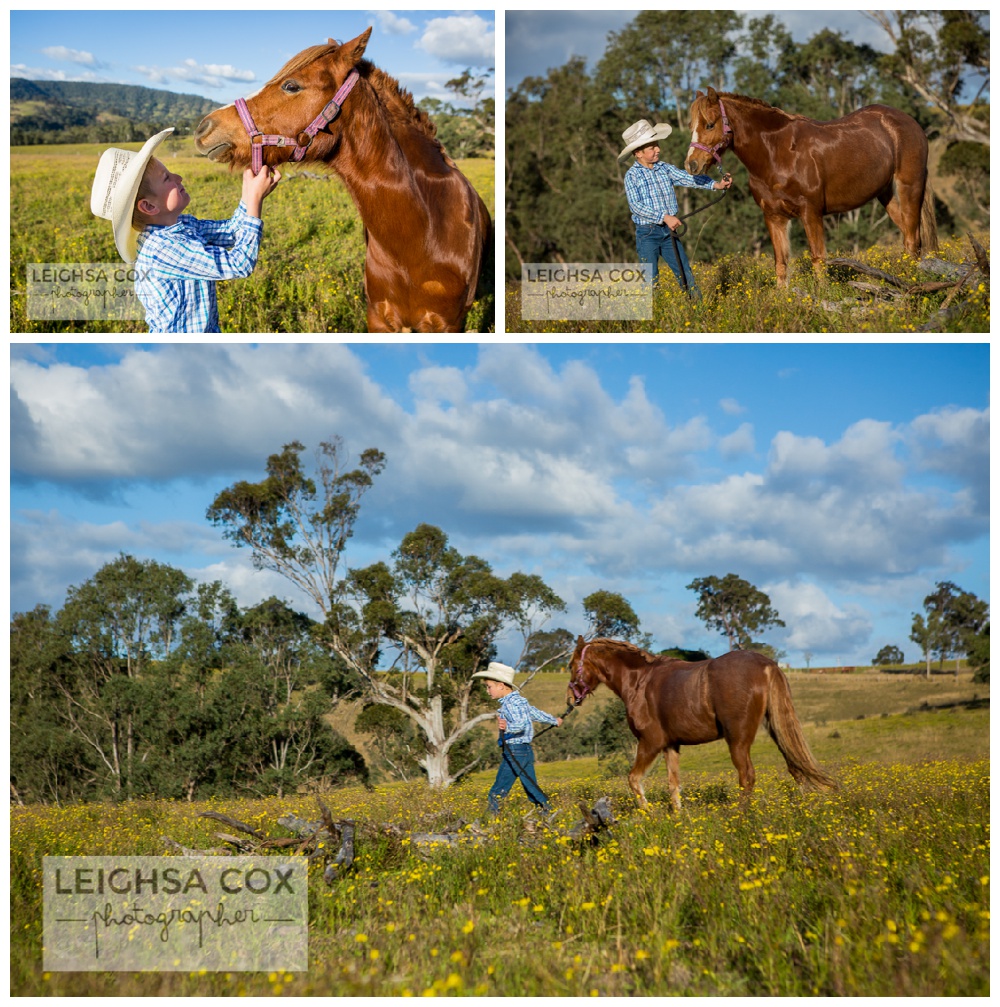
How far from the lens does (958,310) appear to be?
6324mm

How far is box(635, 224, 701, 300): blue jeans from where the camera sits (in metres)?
6.86

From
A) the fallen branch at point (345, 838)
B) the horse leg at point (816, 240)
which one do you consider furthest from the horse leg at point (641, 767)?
the horse leg at point (816, 240)

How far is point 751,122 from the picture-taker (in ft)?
23.8

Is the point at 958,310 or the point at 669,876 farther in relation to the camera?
the point at 958,310

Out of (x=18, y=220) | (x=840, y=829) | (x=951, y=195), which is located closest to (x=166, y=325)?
(x=18, y=220)

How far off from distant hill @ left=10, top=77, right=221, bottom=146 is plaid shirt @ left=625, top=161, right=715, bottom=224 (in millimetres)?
4024

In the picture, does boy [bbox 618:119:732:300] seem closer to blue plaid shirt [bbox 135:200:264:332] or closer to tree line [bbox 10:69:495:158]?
tree line [bbox 10:69:495:158]

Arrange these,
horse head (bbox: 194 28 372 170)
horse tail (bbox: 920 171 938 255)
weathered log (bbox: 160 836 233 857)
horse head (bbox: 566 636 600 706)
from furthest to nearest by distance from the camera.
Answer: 1. horse head (bbox: 566 636 600 706)
2. horse tail (bbox: 920 171 938 255)
3. weathered log (bbox: 160 836 233 857)
4. horse head (bbox: 194 28 372 170)

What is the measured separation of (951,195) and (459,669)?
23478 millimetres

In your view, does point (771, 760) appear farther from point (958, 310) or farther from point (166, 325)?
point (166, 325)

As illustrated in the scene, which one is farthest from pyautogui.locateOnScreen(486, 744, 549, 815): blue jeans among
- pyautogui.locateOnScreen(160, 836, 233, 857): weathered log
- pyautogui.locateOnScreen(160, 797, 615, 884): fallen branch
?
pyautogui.locateOnScreen(160, 836, 233, 857): weathered log

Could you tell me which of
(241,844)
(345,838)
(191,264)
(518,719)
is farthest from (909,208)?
(241,844)

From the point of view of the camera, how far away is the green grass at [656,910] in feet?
Result: 12.7

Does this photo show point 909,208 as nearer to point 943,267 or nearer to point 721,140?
point 943,267
